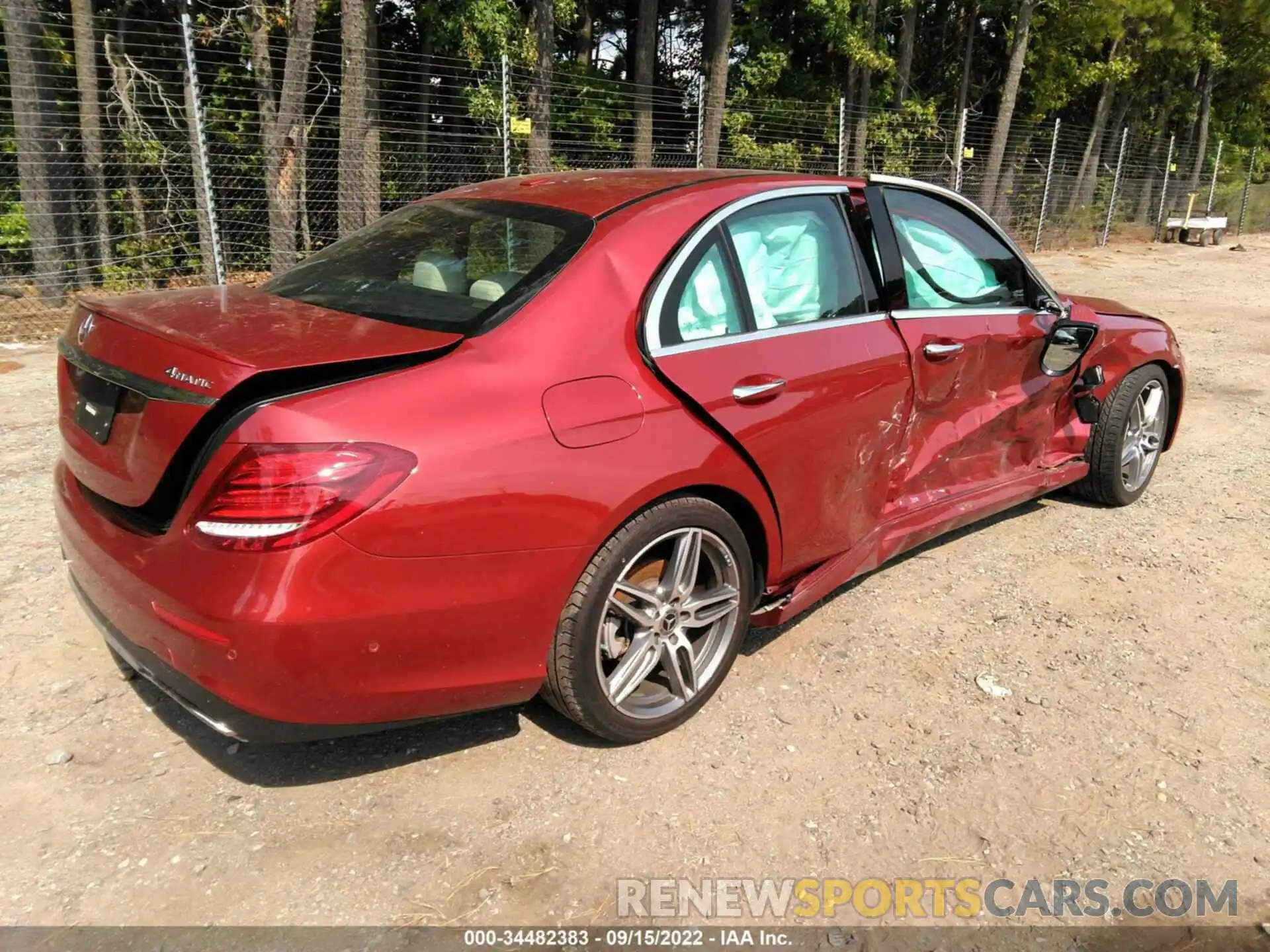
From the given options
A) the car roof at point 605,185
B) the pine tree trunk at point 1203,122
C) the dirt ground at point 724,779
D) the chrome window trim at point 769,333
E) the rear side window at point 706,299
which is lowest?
the dirt ground at point 724,779

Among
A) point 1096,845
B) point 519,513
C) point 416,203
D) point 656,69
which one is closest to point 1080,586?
point 1096,845

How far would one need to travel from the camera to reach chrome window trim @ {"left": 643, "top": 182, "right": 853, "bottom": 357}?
2.66 metres

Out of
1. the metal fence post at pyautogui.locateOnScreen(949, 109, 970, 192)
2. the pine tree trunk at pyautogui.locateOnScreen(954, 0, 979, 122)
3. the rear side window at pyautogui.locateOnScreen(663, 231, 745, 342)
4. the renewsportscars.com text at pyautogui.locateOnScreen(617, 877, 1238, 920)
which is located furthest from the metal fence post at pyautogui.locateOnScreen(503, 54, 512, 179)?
the pine tree trunk at pyautogui.locateOnScreen(954, 0, 979, 122)

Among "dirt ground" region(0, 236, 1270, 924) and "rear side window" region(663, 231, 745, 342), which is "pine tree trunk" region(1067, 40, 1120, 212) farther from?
"rear side window" region(663, 231, 745, 342)

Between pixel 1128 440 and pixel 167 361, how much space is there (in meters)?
4.52

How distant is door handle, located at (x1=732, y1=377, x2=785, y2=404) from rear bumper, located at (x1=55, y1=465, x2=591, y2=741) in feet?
2.39

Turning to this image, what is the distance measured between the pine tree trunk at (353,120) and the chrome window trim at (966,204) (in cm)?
797

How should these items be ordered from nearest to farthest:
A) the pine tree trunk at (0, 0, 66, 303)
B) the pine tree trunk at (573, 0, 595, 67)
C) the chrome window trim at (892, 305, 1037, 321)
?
the chrome window trim at (892, 305, 1037, 321), the pine tree trunk at (0, 0, 66, 303), the pine tree trunk at (573, 0, 595, 67)

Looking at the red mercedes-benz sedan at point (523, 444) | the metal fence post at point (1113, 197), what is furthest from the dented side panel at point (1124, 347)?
the metal fence post at point (1113, 197)

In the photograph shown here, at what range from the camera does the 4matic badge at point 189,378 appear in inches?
83.4

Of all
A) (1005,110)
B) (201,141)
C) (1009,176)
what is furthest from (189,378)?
(1009,176)

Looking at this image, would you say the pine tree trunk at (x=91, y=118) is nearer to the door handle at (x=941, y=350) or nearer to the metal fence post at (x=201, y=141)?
the metal fence post at (x=201, y=141)

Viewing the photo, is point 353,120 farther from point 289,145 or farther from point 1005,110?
point 1005,110

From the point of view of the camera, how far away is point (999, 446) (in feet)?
13.4
